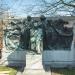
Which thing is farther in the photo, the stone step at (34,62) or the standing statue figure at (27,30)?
the standing statue figure at (27,30)

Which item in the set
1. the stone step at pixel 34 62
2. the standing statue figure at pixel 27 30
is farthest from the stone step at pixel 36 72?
the standing statue figure at pixel 27 30

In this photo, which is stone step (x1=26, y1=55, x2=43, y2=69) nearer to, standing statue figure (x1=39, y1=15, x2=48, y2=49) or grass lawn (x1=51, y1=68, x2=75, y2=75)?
grass lawn (x1=51, y1=68, x2=75, y2=75)

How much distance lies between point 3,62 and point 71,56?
166 inches

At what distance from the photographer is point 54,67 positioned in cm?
2322

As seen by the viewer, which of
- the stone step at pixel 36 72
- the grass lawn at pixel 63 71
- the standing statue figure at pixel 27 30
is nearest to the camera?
the stone step at pixel 36 72

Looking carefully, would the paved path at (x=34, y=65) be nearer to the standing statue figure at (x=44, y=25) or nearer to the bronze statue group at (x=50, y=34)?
the bronze statue group at (x=50, y=34)

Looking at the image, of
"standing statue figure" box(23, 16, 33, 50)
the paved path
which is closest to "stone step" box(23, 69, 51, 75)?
the paved path

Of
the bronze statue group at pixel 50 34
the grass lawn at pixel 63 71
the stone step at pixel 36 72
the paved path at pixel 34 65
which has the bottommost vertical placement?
the grass lawn at pixel 63 71

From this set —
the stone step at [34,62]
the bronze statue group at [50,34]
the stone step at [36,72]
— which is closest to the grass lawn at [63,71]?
the stone step at [36,72]

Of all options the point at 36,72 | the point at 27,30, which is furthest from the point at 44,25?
the point at 36,72

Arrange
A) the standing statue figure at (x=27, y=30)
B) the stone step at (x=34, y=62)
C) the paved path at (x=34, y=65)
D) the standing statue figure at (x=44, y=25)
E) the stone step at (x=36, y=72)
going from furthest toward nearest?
A: the standing statue figure at (x=27, y=30) → the standing statue figure at (x=44, y=25) → the stone step at (x=34, y=62) → the paved path at (x=34, y=65) → the stone step at (x=36, y=72)

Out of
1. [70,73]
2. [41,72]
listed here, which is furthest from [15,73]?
[70,73]

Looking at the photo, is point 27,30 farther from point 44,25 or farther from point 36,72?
point 36,72

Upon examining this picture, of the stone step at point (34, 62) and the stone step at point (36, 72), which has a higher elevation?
the stone step at point (34, 62)
